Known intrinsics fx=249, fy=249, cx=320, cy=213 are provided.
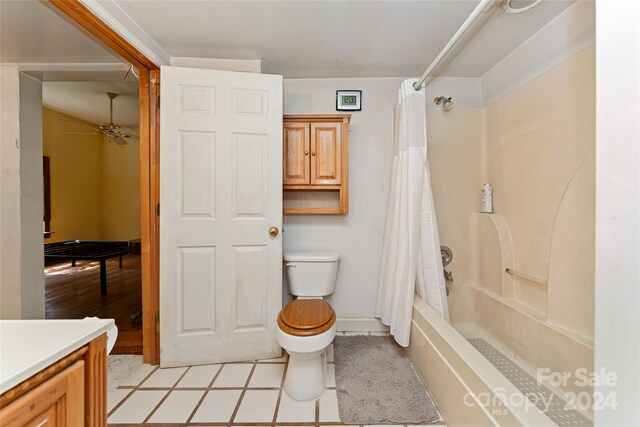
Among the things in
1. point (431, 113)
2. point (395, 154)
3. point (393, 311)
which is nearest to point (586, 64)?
point (431, 113)

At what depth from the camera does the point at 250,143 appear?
171 cm

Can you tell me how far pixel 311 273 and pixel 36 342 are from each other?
4.76ft

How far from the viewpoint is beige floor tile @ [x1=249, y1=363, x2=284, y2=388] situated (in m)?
1.48

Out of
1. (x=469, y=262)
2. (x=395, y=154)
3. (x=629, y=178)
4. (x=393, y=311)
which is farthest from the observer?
(x=469, y=262)

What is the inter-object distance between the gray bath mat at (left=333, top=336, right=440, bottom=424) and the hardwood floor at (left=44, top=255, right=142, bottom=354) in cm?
149

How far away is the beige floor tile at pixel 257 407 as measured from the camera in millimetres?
1226

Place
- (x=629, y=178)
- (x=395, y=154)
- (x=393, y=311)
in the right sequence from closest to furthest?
(x=629, y=178) → (x=393, y=311) → (x=395, y=154)

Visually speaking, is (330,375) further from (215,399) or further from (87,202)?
(87,202)

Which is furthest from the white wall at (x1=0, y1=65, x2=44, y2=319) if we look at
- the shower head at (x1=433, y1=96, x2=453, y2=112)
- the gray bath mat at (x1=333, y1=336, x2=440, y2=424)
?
the shower head at (x1=433, y1=96, x2=453, y2=112)

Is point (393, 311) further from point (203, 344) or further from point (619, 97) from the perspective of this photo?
point (619, 97)

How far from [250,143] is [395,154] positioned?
1.08m

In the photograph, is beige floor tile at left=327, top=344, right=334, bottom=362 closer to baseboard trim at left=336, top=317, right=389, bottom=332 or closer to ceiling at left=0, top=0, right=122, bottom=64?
baseboard trim at left=336, top=317, right=389, bottom=332

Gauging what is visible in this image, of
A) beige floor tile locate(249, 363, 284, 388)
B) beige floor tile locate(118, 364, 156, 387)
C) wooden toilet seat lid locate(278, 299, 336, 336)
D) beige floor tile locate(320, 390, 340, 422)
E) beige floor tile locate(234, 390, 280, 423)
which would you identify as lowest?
beige floor tile locate(118, 364, 156, 387)

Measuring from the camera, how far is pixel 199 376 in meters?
1.55
